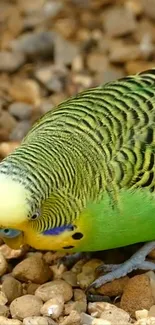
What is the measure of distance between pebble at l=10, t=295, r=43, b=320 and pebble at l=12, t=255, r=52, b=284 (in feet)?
0.46

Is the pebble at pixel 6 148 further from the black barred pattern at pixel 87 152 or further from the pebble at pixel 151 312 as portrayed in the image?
the pebble at pixel 151 312


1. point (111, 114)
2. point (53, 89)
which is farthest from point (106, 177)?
point (53, 89)

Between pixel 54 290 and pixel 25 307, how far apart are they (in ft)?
0.49

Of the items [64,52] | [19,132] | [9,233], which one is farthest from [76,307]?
[64,52]

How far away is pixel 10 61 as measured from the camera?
169 inches

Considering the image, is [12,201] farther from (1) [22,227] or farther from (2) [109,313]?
(2) [109,313]

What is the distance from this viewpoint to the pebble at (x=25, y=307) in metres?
2.83

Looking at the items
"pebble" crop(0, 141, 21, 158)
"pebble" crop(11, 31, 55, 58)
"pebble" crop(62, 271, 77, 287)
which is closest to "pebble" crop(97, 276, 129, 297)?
"pebble" crop(62, 271, 77, 287)

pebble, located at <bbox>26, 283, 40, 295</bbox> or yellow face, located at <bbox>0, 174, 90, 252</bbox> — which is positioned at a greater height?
yellow face, located at <bbox>0, 174, 90, 252</bbox>

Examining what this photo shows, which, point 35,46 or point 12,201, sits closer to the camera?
point 12,201

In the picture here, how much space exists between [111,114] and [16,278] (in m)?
0.70

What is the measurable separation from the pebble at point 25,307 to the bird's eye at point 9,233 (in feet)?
1.08

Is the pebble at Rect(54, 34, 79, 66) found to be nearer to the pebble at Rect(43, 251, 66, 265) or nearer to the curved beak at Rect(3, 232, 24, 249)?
the pebble at Rect(43, 251, 66, 265)

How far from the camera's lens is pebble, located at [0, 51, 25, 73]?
4262 millimetres
